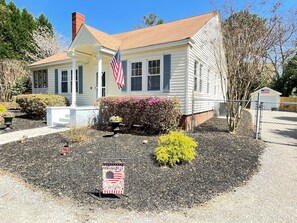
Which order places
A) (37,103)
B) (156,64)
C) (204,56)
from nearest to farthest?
1. (156,64)
2. (37,103)
3. (204,56)

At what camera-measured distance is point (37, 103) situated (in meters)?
11.0

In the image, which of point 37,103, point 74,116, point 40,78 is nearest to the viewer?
point 74,116

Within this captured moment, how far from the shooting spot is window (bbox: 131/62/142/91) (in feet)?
32.8

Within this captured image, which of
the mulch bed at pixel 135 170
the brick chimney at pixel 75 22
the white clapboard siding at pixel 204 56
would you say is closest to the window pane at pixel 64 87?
the brick chimney at pixel 75 22

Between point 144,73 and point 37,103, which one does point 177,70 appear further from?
point 37,103

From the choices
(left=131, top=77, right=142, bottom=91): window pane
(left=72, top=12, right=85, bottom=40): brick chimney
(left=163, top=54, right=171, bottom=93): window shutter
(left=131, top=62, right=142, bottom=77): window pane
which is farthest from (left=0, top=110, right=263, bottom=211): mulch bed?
(left=72, top=12, right=85, bottom=40): brick chimney

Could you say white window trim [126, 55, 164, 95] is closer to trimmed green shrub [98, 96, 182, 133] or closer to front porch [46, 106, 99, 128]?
trimmed green shrub [98, 96, 182, 133]

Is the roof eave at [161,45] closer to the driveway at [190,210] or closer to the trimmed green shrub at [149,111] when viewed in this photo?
the trimmed green shrub at [149,111]

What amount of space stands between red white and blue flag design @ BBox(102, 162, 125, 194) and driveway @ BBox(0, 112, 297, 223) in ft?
1.19

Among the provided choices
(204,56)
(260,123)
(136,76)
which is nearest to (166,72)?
(136,76)

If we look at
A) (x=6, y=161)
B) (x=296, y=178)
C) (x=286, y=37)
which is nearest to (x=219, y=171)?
(x=296, y=178)

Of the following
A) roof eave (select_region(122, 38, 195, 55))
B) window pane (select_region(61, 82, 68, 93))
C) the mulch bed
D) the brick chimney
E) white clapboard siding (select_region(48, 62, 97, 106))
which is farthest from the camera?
the brick chimney

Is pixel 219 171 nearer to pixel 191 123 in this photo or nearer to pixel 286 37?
pixel 191 123

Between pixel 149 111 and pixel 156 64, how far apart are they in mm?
3038
